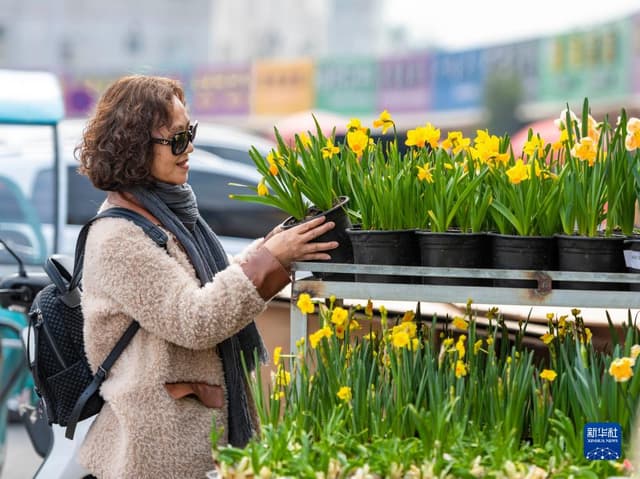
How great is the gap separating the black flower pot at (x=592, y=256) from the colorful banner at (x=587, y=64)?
63.8 feet

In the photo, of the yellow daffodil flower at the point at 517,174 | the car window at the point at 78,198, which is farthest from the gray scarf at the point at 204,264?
the car window at the point at 78,198

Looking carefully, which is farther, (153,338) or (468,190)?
(153,338)

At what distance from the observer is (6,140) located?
23.0 ft

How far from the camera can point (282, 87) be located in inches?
1359

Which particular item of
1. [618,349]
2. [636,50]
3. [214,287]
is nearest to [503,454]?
[618,349]

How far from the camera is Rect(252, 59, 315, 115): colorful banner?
33875mm

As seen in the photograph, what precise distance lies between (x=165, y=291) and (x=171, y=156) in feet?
1.16

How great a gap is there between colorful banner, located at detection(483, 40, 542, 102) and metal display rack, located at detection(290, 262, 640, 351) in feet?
84.3

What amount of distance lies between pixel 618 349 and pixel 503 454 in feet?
1.11

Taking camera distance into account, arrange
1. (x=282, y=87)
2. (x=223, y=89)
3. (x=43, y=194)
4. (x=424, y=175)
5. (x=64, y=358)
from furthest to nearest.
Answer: (x=223, y=89) < (x=282, y=87) < (x=43, y=194) < (x=64, y=358) < (x=424, y=175)

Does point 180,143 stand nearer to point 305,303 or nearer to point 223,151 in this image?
point 305,303

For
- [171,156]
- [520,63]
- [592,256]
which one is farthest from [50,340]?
[520,63]

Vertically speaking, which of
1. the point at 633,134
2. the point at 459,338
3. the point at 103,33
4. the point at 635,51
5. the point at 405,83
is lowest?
the point at 459,338

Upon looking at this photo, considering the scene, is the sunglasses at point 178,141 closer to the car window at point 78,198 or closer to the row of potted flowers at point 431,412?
the row of potted flowers at point 431,412
